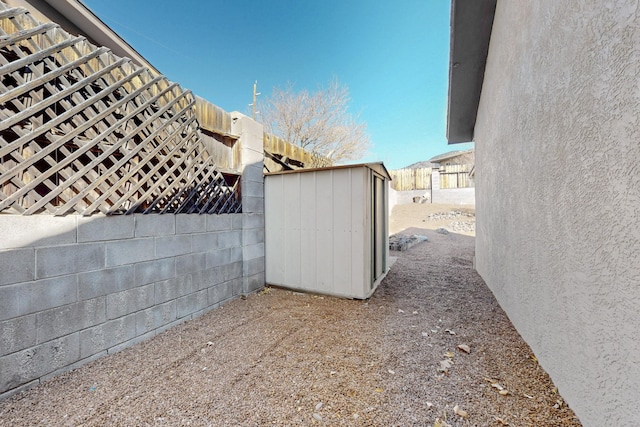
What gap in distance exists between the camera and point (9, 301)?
5.54ft

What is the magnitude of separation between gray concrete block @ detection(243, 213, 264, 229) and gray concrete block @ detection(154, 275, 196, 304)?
1057 millimetres

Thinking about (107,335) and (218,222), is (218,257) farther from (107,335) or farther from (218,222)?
(107,335)

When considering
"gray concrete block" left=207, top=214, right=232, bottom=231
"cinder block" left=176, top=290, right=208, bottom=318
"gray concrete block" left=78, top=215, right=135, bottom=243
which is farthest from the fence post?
"gray concrete block" left=78, top=215, right=135, bottom=243

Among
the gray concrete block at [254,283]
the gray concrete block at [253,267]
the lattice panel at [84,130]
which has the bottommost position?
the gray concrete block at [254,283]

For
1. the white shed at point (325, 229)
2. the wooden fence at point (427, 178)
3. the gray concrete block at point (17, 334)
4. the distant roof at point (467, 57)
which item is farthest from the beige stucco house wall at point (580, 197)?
the wooden fence at point (427, 178)

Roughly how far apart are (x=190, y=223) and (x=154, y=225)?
0.40 m

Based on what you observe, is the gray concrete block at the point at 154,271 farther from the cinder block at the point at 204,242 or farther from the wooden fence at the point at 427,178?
the wooden fence at the point at 427,178

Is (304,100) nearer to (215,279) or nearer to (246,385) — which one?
(215,279)

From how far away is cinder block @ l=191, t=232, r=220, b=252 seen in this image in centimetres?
295

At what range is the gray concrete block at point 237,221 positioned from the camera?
11.4 feet

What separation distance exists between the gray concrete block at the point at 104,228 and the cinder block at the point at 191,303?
0.91 metres

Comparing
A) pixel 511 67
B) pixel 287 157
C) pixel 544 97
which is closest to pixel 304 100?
pixel 287 157

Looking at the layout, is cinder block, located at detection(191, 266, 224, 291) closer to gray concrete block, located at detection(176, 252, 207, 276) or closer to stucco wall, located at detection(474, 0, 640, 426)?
gray concrete block, located at detection(176, 252, 207, 276)

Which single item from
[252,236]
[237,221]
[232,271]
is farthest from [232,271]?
[237,221]
